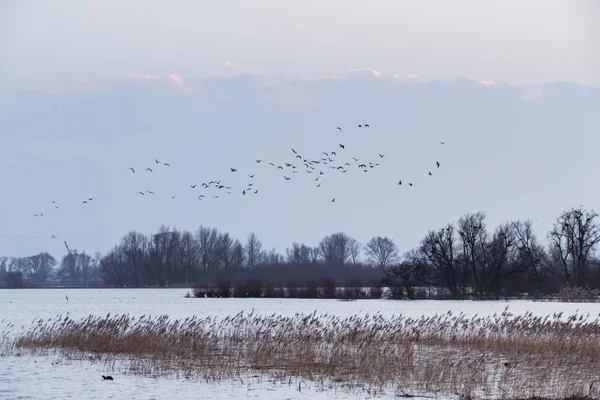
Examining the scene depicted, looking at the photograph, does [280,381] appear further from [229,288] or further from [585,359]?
[229,288]

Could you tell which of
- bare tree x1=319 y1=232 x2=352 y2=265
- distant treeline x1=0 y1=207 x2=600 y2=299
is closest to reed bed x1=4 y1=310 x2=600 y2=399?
distant treeline x1=0 y1=207 x2=600 y2=299

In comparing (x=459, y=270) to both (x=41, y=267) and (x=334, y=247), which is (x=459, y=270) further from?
(x=41, y=267)

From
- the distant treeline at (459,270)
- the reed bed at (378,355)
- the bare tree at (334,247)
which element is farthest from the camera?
the bare tree at (334,247)

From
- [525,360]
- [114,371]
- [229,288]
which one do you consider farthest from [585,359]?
[229,288]

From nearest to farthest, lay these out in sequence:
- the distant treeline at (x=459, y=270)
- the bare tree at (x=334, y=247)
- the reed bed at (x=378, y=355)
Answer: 1. the reed bed at (x=378, y=355)
2. the distant treeline at (x=459, y=270)
3. the bare tree at (x=334, y=247)

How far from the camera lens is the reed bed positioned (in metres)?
16.6

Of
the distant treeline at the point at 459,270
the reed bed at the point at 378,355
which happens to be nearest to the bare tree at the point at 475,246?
the distant treeline at the point at 459,270

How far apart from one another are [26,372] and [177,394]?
4.98 metres

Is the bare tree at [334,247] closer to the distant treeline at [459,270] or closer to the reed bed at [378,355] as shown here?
the distant treeline at [459,270]

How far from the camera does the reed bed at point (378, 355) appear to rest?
16578 millimetres

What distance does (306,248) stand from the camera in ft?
406

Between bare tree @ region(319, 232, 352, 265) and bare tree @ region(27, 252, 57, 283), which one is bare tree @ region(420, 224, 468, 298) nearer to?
bare tree @ region(319, 232, 352, 265)

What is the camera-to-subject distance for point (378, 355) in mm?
19719

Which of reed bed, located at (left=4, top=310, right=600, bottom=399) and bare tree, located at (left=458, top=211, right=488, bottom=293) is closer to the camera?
reed bed, located at (left=4, top=310, right=600, bottom=399)
